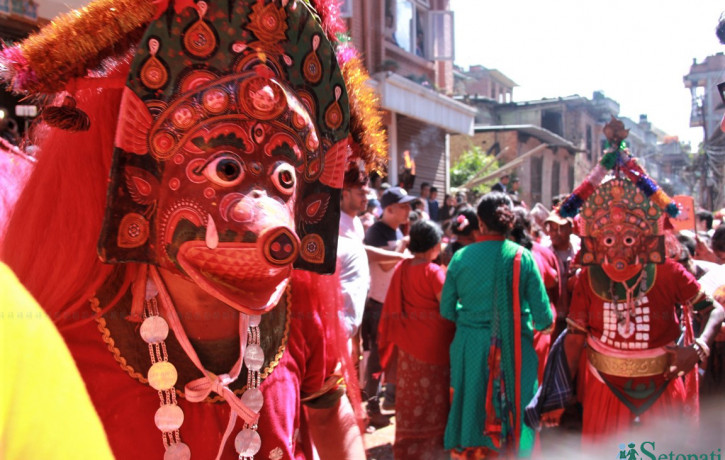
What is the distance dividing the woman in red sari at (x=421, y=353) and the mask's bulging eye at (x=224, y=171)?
3301mm

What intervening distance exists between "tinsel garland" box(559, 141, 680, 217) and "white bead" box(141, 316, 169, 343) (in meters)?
3.24

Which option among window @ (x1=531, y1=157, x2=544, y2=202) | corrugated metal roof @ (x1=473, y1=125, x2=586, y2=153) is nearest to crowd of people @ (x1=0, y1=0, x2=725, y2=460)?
corrugated metal roof @ (x1=473, y1=125, x2=586, y2=153)

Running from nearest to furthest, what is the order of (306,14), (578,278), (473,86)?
(306,14) → (578,278) → (473,86)

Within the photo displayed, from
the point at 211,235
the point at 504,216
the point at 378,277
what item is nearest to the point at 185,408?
the point at 211,235

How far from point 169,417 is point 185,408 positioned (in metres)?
0.05

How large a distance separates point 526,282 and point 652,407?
107 cm

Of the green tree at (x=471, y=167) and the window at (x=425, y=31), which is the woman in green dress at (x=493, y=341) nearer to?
the window at (x=425, y=31)

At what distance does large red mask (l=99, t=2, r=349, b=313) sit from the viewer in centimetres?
127

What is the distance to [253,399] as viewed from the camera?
1479 millimetres

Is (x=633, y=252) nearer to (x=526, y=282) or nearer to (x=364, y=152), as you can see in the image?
(x=526, y=282)

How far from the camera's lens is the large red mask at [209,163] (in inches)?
49.9

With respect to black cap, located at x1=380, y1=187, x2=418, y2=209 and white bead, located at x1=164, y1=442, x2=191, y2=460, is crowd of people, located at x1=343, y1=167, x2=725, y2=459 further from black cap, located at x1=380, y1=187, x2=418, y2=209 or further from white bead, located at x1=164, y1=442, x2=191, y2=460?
white bead, located at x1=164, y1=442, x2=191, y2=460

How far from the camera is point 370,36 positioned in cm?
1191

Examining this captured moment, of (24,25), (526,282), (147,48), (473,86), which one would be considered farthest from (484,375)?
(473,86)
